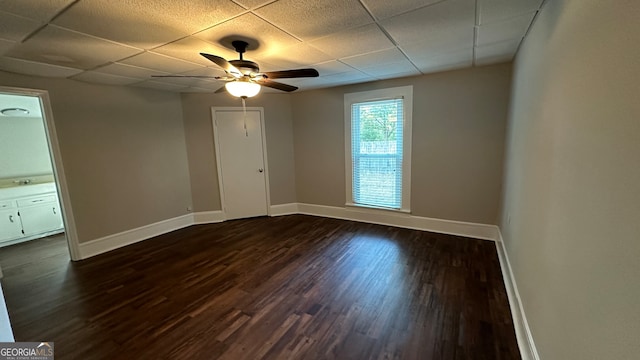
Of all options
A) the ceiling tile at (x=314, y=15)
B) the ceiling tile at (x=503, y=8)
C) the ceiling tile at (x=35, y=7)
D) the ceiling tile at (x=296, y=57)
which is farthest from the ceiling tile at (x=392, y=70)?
the ceiling tile at (x=35, y=7)

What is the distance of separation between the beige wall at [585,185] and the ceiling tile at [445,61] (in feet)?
3.03

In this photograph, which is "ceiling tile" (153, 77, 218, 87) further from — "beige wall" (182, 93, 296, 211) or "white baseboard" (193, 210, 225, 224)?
"white baseboard" (193, 210, 225, 224)

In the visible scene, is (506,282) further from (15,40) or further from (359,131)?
(15,40)

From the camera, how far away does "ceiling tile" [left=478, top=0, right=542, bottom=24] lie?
1676 millimetres

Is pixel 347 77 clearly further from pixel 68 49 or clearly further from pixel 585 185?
pixel 585 185

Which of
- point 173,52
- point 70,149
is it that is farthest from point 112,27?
point 70,149

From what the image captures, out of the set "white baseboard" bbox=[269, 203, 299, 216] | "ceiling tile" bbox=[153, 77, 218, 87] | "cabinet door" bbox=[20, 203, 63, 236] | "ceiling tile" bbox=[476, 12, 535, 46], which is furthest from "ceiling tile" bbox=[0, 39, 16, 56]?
"ceiling tile" bbox=[476, 12, 535, 46]

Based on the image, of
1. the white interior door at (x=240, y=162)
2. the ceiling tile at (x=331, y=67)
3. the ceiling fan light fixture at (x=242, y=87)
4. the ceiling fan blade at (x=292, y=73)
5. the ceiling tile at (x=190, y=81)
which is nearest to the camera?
the ceiling fan blade at (x=292, y=73)

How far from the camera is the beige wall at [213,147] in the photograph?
4414mm

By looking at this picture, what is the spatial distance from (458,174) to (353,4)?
2.79m

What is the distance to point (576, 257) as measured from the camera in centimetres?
105

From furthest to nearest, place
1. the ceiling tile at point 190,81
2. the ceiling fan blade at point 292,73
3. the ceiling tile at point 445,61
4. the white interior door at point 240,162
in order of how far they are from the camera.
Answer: the white interior door at point 240,162, the ceiling tile at point 190,81, the ceiling tile at point 445,61, the ceiling fan blade at point 292,73

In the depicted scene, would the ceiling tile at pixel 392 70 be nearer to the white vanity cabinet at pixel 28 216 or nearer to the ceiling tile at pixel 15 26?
the ceiling tile at pixel 15 26

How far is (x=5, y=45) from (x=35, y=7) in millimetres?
984
